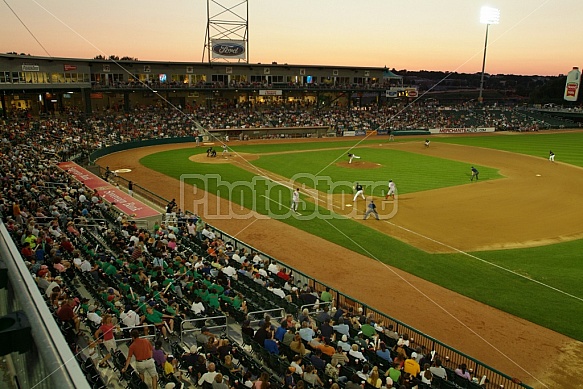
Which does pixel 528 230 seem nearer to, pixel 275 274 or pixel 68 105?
pixel 275 274

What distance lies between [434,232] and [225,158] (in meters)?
26.5

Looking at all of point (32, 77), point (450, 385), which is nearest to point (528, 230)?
point (450, 385)

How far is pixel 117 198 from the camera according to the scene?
24656 millimetres

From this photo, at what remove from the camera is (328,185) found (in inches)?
1307

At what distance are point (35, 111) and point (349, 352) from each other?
6183cm

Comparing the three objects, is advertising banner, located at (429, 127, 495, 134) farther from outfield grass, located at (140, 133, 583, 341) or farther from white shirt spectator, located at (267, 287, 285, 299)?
white shirt spectator, located at (267, 287, 285, 299)

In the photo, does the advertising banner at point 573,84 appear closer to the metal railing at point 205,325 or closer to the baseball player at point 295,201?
the baseball player at point 295,201

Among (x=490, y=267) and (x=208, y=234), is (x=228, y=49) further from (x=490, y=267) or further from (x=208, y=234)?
(x=490, y=267)

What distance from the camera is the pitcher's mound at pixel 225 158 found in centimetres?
4334

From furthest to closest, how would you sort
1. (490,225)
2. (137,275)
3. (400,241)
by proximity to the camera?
(490,225) → (400,241) → (137,275)

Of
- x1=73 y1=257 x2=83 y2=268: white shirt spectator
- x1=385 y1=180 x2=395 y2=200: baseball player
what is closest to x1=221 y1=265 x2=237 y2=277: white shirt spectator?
x1=73 y1=257 x2=83 y2=268: white shirt spectator

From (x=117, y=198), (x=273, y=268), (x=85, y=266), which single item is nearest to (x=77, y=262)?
(x=85, y=266)

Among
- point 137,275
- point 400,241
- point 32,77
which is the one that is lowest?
point 400,241

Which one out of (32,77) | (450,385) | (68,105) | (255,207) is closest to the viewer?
(450,385)
